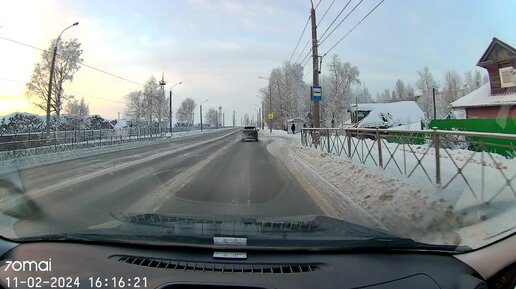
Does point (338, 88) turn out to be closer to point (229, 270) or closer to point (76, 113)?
point (76, 113)

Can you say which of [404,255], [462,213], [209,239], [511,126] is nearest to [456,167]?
[462,213]

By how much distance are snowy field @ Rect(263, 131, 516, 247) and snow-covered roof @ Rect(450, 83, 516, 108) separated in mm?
18407

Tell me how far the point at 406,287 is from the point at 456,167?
6178 mm

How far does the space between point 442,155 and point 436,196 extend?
1469mm

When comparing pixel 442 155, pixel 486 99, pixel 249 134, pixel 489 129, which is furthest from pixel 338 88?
pixel 442 155

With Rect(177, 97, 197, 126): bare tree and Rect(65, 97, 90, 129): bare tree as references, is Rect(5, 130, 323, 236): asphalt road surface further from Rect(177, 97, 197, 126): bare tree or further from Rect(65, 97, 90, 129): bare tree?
Rect(177, 97, 197, 126): bare tree

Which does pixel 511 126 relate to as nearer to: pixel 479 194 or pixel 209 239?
pixel 479 194

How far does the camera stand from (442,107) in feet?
332

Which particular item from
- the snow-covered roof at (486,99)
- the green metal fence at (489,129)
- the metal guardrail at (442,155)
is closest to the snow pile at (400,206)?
the metal guardrail at (442,155)

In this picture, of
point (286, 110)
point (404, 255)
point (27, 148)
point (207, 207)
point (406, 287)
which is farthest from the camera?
point (286, 110)

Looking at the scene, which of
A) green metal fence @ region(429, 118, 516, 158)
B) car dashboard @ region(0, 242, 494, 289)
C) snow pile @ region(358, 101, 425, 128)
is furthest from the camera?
snow pile @ region(358, 101, 425, 128)

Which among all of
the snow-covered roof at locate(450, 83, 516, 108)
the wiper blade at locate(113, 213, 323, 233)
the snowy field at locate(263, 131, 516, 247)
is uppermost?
the snow-covered roof at locate(450, 83, 516, 108)

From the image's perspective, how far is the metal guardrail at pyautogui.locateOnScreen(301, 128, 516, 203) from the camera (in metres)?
7.14

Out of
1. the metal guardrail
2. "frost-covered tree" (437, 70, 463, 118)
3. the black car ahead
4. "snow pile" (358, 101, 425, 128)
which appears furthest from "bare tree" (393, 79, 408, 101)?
the metal guardrail
